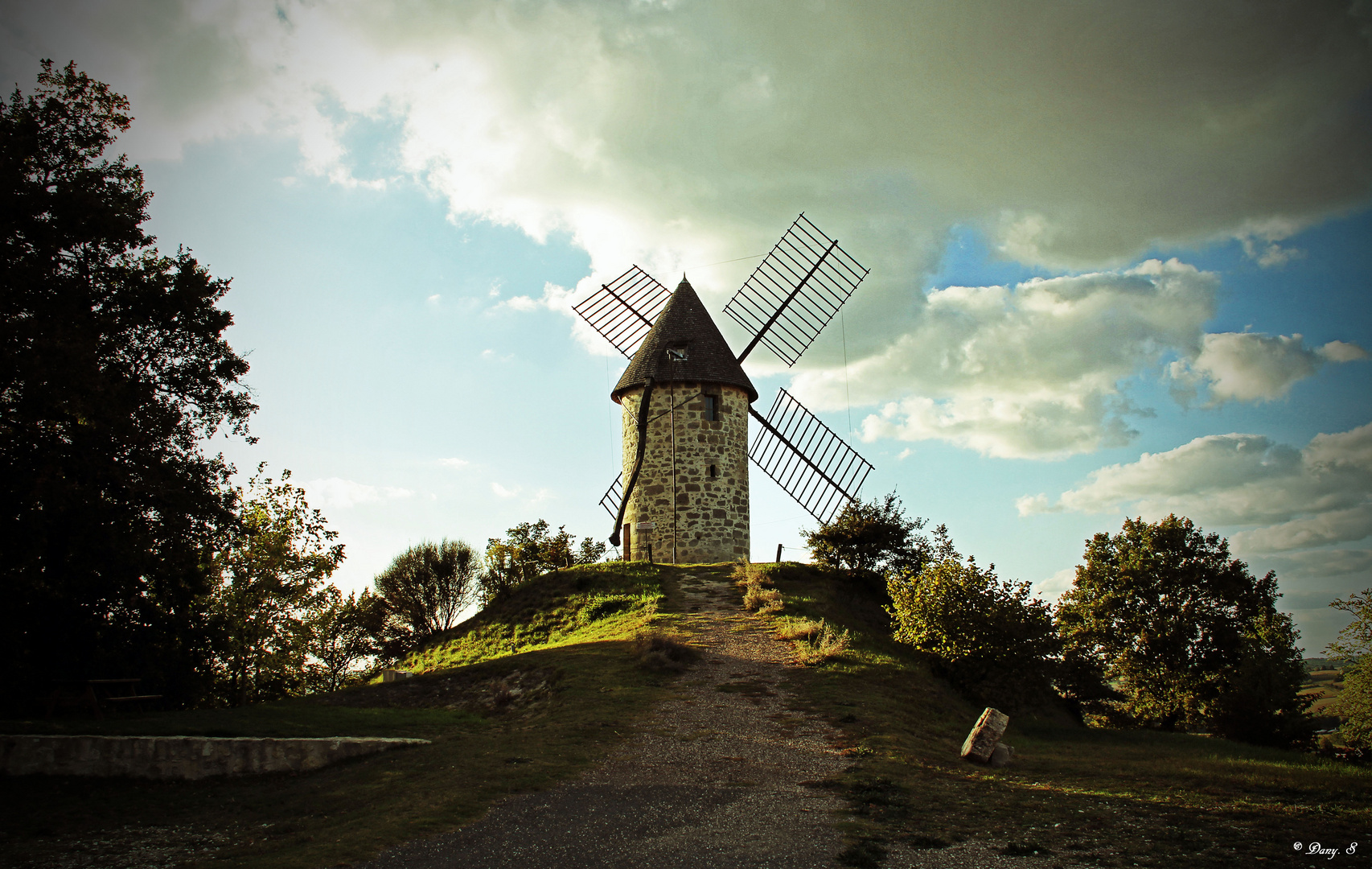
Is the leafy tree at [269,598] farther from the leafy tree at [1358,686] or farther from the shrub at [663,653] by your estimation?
the leafy tree at [1358,686]

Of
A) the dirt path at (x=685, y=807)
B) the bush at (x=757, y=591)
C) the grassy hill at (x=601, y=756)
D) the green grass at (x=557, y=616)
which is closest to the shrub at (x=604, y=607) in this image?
the green grass at (x=557, y=616)

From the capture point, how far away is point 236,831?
782cm

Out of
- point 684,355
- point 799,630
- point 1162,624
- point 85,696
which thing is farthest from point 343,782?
point 1162,624

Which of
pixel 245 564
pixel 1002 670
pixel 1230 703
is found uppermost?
pixel 245 564

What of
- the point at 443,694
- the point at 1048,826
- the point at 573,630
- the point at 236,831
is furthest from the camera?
the point at 573,630

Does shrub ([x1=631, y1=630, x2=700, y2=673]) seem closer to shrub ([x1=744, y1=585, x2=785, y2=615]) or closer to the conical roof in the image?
shrub ([x1=744, y1=585, x2=785, y2=615])

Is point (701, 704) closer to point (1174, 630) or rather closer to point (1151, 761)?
point (1151, 761)

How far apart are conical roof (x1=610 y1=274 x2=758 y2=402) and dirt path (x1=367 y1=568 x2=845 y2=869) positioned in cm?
1326

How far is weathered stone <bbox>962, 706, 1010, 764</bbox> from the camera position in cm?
981

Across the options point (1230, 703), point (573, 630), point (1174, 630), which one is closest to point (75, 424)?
point (573, 630)

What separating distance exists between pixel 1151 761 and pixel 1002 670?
4.49 meters

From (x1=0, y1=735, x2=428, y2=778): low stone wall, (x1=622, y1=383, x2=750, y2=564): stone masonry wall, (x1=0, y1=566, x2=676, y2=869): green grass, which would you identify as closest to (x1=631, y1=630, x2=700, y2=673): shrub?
(x1=0, y1=566, x2=676, y2=869): green grass

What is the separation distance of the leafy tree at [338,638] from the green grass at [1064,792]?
18298 millimetres

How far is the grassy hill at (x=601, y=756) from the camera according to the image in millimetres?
6727
